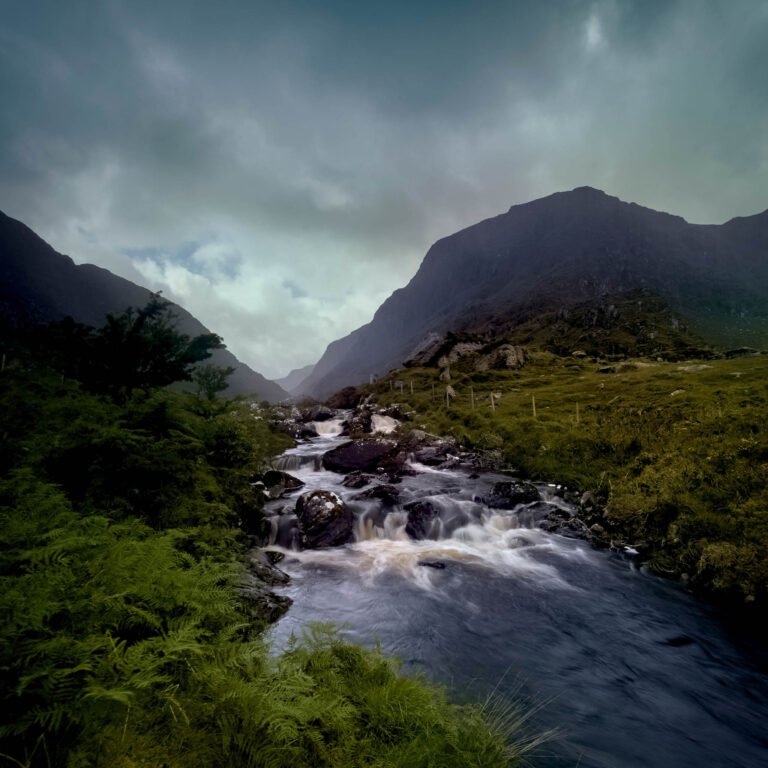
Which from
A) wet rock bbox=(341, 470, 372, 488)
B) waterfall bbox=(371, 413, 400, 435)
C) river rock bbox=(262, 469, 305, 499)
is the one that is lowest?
wet rock bbox=(341, 470, 372, 488)

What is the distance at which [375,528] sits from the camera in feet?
53.4

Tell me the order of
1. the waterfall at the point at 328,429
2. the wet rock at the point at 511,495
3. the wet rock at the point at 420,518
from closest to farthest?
the wet rock at the point at 420,518, the wet rock at the point at 511,495, the waterfall at the point at 328,429

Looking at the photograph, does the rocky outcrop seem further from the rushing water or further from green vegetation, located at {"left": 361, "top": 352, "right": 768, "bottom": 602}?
green vegetation, located at {"left": 361, "top": 352, "right": 768, "bottom": 602}

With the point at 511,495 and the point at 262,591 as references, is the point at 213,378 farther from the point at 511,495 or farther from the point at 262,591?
the point at 511,495

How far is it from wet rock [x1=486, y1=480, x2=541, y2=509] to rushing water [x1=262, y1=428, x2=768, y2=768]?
2.14 m

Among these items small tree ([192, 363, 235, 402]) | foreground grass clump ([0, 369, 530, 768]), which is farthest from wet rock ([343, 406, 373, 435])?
foreground grass clump ([0, 369, 530, 768])

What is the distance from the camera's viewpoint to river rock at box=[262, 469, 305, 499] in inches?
760

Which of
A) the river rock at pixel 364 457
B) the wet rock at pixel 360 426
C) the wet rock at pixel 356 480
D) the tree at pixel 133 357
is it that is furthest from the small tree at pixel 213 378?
the wet rock at pixel 360 426

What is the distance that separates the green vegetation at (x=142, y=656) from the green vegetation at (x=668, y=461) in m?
9.82

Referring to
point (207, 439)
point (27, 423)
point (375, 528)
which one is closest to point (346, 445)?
point (375, 528)

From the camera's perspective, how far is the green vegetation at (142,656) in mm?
2736

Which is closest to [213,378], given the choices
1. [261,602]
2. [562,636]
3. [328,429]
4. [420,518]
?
[420,518]

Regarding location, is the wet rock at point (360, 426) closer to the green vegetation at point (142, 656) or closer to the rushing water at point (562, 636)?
the rushing water at point (562, 636)

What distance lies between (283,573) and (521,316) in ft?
578
